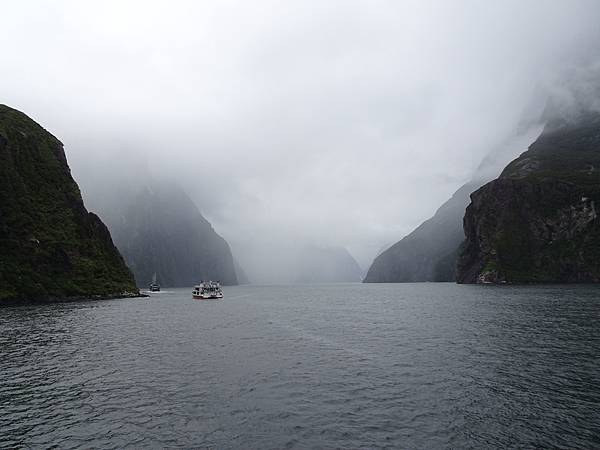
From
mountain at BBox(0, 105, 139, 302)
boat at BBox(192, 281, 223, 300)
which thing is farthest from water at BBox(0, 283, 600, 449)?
boat at BBox(192, 281, 223, 300)

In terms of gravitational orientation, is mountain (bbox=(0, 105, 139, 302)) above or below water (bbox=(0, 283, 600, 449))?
above

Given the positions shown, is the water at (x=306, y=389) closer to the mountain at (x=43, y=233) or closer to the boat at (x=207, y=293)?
the mountain at (x=43, y=233)

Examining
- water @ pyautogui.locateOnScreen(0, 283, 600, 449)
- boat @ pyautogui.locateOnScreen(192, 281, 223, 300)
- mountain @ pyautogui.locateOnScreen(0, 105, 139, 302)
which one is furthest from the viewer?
boat @ pyautogui.locateOnScreen(192, 281, 223, 300)

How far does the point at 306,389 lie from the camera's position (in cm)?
3481

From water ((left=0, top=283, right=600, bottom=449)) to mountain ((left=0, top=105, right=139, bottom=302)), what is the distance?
8720 centimetres

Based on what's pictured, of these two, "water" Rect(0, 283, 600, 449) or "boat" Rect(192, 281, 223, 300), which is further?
"boat" Rect(192, 281, 223, 300)

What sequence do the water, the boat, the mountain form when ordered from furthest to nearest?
the boat
the mountain
the water

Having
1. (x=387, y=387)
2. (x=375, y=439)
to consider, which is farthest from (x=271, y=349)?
(x=375, y=439)

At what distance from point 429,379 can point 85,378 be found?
33.0 meters

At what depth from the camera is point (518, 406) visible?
1173 inches

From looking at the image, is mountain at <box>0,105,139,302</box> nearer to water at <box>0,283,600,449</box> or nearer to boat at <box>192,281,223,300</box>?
boat at <box>192,281,223,300</box>

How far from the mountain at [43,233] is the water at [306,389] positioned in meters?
87.2

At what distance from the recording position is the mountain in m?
139

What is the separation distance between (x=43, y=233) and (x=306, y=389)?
157830 millimetres
